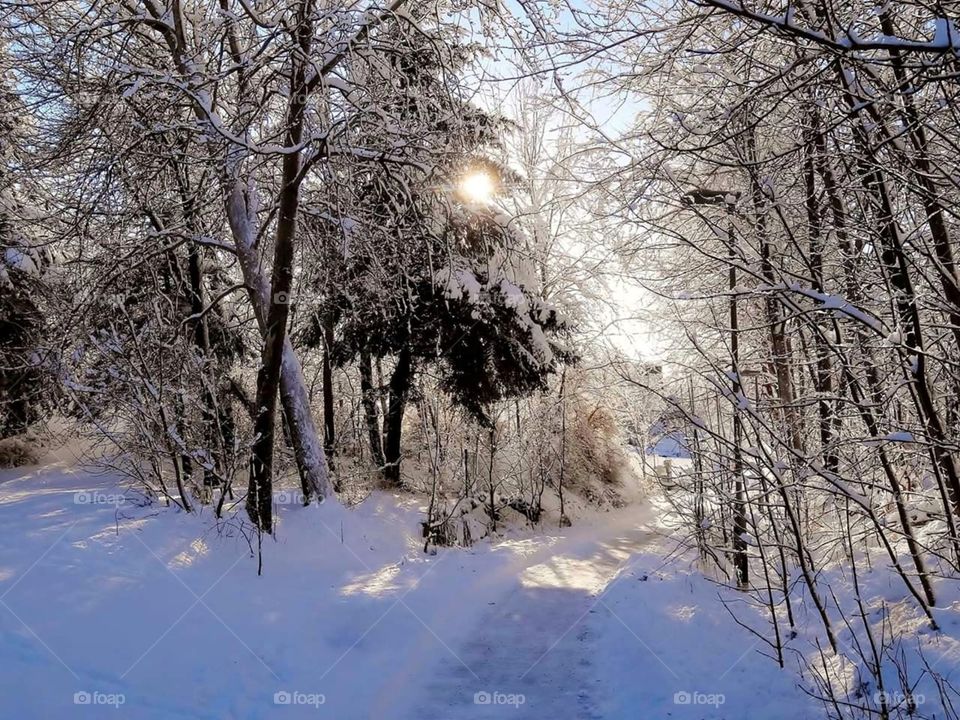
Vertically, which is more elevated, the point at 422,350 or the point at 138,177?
the point at 138,177

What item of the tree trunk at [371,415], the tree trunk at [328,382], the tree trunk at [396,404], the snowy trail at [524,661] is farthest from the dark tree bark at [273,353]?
the tree trunk at [371,415]

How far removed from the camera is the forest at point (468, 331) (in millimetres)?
3709

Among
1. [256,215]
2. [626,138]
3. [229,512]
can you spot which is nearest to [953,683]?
[626,138]

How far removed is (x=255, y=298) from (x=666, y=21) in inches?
284

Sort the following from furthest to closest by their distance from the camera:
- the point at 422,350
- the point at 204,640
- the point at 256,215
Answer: the point at 422,350, the point at 256,215, the point at 204,640

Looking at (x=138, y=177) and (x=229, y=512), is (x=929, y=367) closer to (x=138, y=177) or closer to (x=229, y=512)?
(x=229, y=512)

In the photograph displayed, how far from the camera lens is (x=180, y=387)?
8.65m
